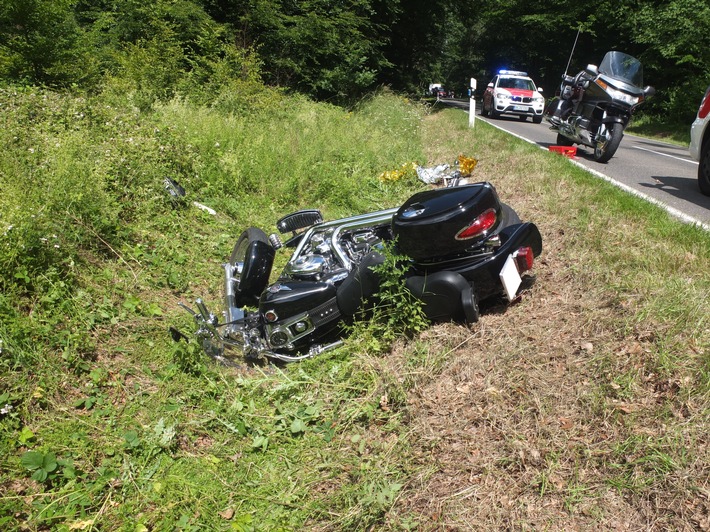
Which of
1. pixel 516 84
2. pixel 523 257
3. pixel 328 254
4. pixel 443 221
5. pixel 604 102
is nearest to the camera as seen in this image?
pixel 443 221

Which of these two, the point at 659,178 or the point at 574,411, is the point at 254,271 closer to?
the point at 574,411

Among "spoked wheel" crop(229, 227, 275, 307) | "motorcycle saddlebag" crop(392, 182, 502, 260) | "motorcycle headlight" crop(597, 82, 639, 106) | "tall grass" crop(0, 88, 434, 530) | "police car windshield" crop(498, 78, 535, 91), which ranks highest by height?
"motorcycle headlight" crop(597, 82, 639, 106)

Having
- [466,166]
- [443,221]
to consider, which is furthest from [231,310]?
[466,166]

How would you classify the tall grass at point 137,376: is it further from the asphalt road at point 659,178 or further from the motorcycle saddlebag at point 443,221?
the asphalt road at point 659,178

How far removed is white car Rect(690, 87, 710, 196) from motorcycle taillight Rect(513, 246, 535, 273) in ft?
15.6

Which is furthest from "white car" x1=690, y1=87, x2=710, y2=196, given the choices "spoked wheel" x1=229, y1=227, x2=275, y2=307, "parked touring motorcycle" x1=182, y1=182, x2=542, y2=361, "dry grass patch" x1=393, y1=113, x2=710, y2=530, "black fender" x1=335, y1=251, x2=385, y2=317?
"spoked wheel" x1=229, y1=227, x2=275, y2=307

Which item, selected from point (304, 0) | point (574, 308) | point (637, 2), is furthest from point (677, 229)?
point (637, 2)

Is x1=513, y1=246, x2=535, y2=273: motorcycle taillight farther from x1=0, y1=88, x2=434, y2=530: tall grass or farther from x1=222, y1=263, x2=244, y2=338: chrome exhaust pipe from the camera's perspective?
x1=222, y1=263, x2=244, y2=338: chrome exhaust pipe

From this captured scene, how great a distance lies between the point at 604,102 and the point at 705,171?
3.00 m

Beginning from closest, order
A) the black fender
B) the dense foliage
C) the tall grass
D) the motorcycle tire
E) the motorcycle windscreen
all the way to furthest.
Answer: the tall grass, the black fender, the motorcycle windscreen, the dense foliage, the motorcycle tire

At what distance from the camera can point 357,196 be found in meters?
7.16

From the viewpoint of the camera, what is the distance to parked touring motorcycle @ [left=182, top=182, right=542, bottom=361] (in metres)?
2.93

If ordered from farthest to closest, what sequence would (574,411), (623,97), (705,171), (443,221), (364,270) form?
(623,97), (705,171), (364,270), (443,221), (574,411)

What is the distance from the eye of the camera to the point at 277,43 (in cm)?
1474
